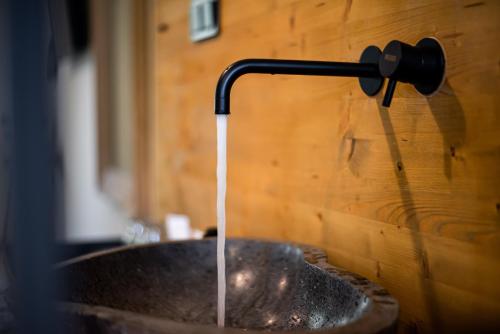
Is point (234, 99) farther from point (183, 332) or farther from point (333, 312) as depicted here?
point (183, 332)

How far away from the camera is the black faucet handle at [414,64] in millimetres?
734

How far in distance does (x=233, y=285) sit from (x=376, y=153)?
41 centimetres

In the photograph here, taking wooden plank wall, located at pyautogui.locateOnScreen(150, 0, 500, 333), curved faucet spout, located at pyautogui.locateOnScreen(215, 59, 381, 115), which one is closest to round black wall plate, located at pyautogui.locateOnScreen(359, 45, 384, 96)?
wooden plank wall, located at pyautogui.locateOnScreen(150, 0, 500, 333)

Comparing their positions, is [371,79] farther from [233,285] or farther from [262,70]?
[233,285]

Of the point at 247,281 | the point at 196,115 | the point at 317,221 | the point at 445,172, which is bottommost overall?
the point at 247,281

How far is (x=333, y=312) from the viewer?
2.56ft

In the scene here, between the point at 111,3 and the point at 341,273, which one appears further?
the point at 111,3

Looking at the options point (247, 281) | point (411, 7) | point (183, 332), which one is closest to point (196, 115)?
point (247, 281)

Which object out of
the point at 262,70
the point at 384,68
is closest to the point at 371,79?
the point at 384,68

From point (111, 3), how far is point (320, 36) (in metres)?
2.08

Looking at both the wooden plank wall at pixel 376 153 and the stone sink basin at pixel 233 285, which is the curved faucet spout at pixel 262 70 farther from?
the stone sink basin at pixel 233 285

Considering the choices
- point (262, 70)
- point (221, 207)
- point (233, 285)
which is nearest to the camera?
point (262, 70)

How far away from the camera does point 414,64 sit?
0.74 metres

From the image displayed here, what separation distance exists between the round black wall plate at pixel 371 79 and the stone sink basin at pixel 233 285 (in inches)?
12.9
